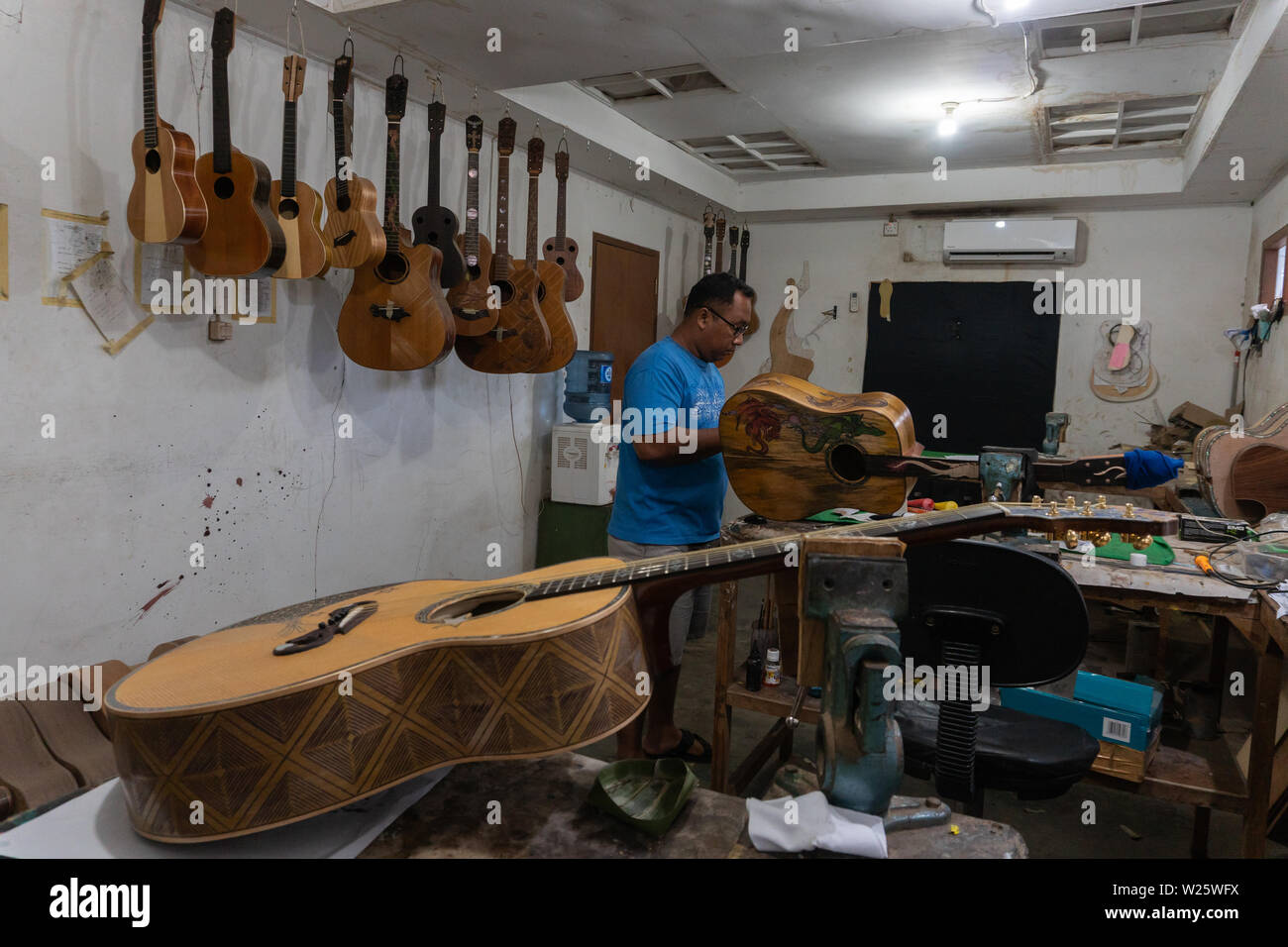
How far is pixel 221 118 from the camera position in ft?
9.16

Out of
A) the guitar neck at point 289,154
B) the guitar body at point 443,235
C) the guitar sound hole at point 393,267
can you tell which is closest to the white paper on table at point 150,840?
the guitar neck at point 289,154

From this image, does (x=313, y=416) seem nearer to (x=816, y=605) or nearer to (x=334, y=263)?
(x=334, y=263)

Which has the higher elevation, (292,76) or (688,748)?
(292,76)

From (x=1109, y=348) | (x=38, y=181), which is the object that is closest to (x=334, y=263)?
(x=38, y=181)

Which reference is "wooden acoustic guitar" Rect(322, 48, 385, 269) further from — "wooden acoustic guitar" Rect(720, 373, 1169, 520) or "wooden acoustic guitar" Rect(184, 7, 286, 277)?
"wooden acoustic guitar" Rect(720, 373, 1169, 520)

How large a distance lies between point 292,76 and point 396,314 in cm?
94

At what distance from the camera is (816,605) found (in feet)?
4.20

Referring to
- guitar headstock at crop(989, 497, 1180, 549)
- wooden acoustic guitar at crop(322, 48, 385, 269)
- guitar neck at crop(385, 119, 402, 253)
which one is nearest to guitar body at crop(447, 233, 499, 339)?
guitar neck at crop(385, 119, 402, 253)

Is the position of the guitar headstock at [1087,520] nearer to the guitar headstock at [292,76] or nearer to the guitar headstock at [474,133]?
the guitar headstock at [292,76]

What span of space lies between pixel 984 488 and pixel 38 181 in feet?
10.3

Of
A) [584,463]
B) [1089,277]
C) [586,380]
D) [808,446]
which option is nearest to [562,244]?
[586,380]

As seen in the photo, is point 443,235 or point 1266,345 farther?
point 1266,345

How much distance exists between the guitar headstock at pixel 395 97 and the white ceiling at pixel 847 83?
0.15m

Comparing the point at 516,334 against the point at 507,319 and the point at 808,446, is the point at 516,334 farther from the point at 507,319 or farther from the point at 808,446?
the point at 808,446
